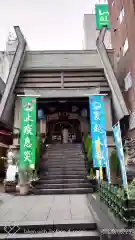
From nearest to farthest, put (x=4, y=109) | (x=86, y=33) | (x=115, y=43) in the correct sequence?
1. (x=4, y=109)
2. (x=115, y=43)
3. (x=86, y=33)

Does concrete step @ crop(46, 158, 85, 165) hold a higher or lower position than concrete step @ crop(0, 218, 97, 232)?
higher

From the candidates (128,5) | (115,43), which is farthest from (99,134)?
(115,43)

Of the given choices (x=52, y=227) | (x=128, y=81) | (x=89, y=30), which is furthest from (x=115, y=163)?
(x=89, y=30)

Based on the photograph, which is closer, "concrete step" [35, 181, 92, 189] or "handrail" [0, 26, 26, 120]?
"concrete step" [35, 181, 92, 189]

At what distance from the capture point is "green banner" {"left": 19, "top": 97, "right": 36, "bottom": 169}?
10688 millimetres

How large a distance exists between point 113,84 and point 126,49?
4.20m

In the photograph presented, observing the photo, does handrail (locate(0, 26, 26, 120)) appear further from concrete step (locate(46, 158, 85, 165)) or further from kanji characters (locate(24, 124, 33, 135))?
concrete step (locate(46, 158, 85, 165))

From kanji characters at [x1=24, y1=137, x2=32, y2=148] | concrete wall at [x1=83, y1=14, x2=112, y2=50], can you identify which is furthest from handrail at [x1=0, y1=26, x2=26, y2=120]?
concrete wall at [x1=83, y1=14, x2=112, y2=50]

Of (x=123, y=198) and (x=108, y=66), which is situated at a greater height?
(x=108, y=66)

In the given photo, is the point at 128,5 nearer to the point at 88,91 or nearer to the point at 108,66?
the point at 108,66

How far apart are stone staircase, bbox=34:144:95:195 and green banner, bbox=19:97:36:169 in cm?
115

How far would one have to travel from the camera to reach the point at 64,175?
10.9 m

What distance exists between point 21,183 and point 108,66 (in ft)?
29.7

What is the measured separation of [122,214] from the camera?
3.98 m
